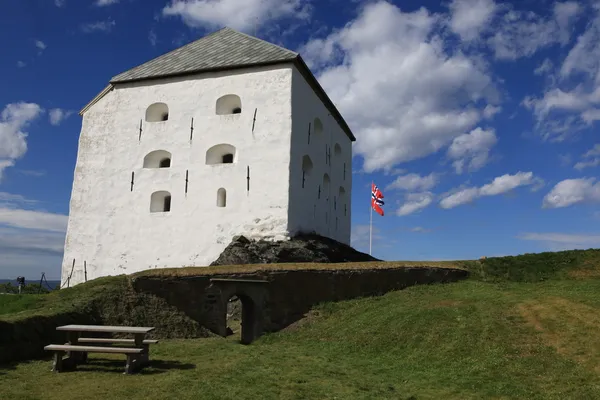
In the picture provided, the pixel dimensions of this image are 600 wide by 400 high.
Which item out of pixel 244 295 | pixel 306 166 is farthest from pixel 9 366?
pixel 306 166

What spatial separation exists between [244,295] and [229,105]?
32.5ft

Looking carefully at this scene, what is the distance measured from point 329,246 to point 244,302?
6.74 meters

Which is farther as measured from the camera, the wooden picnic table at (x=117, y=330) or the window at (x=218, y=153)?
the window at (x=218, y=153)

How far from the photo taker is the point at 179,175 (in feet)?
65.5

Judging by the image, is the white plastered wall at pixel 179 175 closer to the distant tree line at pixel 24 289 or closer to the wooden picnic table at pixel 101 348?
the distant tree line at pixel 24 289

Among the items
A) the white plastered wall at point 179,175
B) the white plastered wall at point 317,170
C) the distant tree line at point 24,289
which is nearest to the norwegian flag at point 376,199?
the white plastered wall at point 317,170

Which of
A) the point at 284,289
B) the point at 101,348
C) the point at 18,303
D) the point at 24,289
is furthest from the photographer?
the point at 24,289

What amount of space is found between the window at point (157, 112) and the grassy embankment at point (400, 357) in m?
12.1

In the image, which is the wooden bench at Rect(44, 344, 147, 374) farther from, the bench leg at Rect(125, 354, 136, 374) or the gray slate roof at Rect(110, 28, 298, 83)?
the gray slate roof at Rect(110, 28, 298, 83)

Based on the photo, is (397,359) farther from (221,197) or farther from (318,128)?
(318,128)

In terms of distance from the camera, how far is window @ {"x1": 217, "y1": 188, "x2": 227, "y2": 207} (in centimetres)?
1939

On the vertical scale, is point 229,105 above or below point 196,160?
above

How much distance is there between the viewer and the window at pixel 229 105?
20.2m

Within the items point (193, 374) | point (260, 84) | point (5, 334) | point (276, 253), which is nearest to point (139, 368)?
point (193, 374)
